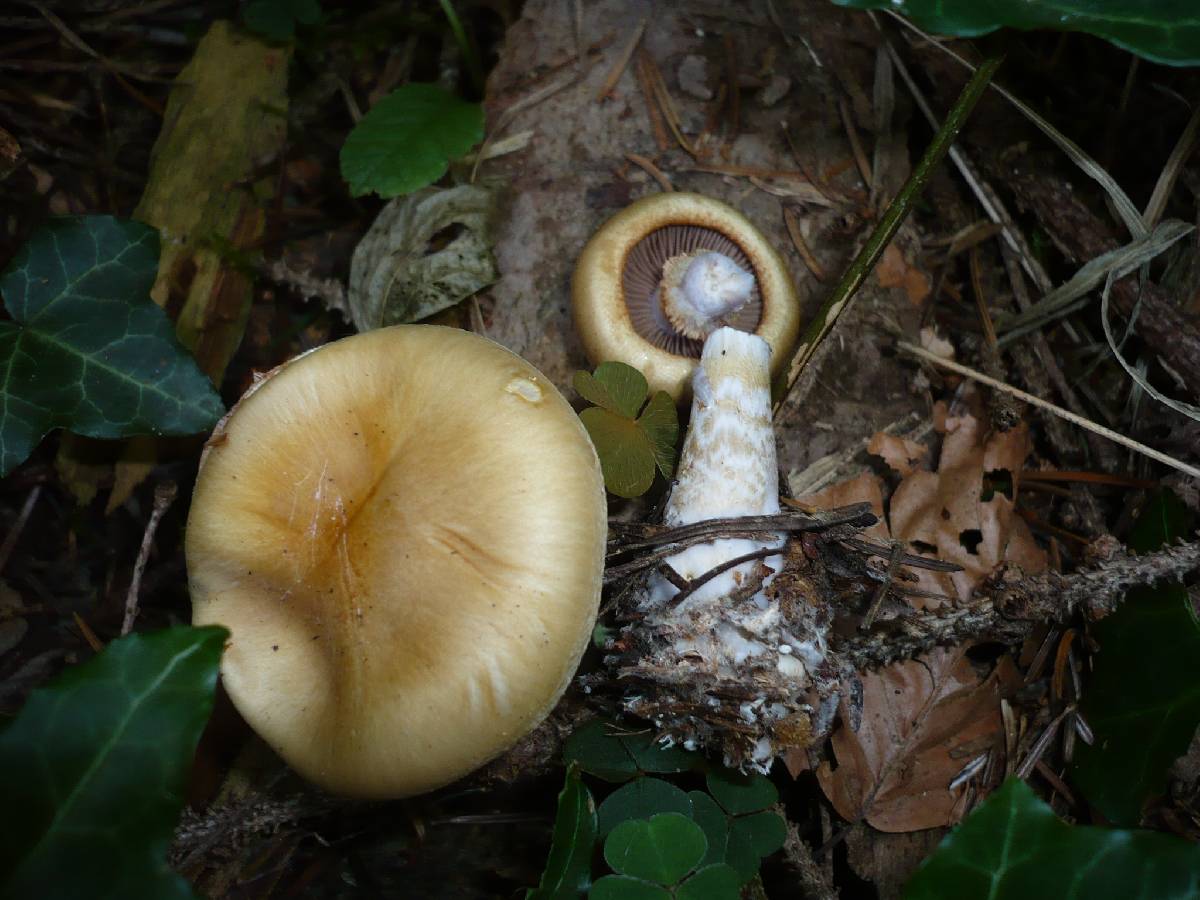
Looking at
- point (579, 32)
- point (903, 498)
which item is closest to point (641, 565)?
point (903, 498)

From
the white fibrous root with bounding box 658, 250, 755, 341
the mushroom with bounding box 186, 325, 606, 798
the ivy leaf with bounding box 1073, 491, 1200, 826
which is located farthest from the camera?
the white fibrous root with bounding box 658, 250, 755, 341

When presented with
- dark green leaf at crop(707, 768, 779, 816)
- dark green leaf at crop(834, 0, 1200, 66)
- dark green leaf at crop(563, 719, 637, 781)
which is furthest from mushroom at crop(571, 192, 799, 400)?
dark green leaf at crop(707, 768, 779, 816)

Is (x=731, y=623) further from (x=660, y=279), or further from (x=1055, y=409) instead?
(x=1055, y=409)

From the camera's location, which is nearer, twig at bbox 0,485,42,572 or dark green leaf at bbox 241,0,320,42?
twig at bbox 0,485,42,572

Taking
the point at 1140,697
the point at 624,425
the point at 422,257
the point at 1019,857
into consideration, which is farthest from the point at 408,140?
the point at 1140,697

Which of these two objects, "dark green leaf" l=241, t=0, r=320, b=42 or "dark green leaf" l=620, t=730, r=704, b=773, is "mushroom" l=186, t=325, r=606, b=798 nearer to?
"dark green leaf" l=620, t=730, r=704, b=773

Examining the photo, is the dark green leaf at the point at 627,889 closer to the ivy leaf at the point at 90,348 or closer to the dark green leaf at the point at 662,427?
the dark green leaf at the point at 662,427

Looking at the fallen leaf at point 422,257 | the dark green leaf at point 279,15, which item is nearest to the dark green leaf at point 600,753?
the fallen leaf at point 422,257

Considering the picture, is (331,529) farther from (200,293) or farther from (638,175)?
(638,175)
